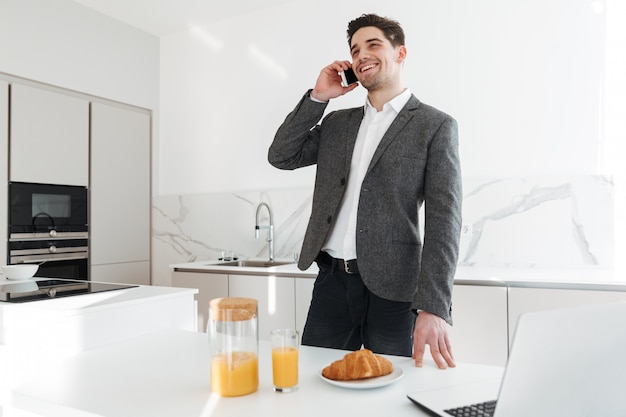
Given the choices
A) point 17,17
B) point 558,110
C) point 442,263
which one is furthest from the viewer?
point 17,17

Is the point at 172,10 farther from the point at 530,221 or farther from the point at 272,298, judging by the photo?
the point at 530,221

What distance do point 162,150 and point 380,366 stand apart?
12.6ft

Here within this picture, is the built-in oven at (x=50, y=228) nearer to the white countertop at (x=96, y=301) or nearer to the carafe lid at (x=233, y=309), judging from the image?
the white countertop at (x=96, y=301)

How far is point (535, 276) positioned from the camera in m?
2.48

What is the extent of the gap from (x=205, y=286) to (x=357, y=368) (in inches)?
97.7

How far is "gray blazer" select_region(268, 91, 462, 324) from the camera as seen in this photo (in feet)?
4.55

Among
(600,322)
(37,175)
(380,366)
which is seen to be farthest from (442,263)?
(37,175)

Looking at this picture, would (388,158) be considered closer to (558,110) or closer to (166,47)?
(558,110)

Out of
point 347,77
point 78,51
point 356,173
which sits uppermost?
point 78,51

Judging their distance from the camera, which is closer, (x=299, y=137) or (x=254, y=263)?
(x=299, y=137)

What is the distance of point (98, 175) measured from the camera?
3.93 meters

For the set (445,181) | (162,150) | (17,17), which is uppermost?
(17,17)

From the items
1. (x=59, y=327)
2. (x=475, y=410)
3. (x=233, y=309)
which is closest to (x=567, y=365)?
A: (x=475, y=410)

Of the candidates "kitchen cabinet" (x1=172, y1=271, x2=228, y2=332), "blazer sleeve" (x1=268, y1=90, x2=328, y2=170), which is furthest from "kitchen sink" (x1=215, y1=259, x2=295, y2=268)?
"blazer sleeve" (x1=268, y1=90, x2=328, y2=170)
